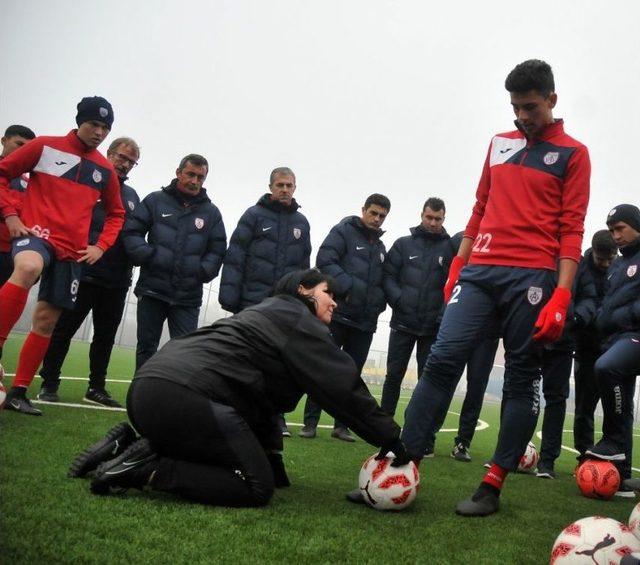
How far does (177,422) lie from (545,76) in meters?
2.71

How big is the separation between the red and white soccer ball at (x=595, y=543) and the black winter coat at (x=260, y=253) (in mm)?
4027

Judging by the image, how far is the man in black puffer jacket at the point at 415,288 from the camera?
20.5 feet

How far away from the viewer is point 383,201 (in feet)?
21.4

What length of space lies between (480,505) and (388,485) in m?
0.53

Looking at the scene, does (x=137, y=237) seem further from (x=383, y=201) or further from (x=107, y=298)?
(x=383, y=201)

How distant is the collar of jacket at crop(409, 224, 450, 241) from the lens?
6.51 metres

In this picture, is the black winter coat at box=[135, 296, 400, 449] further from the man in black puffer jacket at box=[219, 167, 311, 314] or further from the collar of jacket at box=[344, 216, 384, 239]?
the collar of jacket at box=[344, 216, 384, 239]

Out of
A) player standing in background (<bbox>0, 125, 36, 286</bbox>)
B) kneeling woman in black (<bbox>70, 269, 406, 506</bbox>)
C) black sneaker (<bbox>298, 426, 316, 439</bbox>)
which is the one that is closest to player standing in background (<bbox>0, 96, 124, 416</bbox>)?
player standing in background (<bbox>0, 125, 36, 286</bbox>)

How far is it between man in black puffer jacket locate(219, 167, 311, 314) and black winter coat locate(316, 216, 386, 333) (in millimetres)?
297

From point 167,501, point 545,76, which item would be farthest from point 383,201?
point 167,501

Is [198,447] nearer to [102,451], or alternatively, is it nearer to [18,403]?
[102,451]

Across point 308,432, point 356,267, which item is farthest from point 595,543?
point 356,267

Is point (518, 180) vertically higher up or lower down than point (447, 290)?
higher up

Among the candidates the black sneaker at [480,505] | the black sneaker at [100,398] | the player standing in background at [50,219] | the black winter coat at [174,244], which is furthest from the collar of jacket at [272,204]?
the black sneaker at [480,505]
